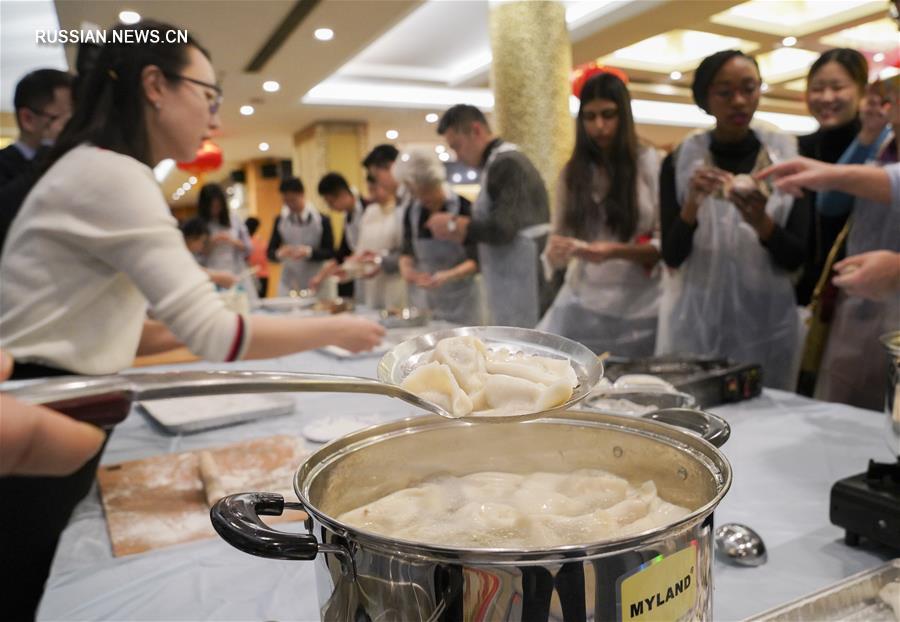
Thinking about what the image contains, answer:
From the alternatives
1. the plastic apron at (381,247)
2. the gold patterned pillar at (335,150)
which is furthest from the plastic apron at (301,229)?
the gold patterned pillar at (335,150)

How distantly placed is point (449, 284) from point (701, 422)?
3111 mm

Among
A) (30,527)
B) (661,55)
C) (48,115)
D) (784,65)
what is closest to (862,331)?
(30,527)

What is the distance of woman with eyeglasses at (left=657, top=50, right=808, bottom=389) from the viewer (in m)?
1.95

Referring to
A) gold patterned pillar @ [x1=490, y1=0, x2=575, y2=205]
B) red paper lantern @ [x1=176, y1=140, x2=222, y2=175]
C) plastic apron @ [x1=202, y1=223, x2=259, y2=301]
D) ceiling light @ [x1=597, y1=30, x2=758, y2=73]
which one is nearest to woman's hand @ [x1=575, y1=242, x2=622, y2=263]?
gold patterned pillar @ [x1=490, y1=0, x2=575, y2=205]

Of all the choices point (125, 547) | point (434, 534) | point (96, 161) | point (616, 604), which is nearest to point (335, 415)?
point (125, 547)

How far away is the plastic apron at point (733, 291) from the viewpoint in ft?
6.88

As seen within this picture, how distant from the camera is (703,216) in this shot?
2139mm

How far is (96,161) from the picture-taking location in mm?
1147

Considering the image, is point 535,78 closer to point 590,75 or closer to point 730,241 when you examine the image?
point 590,75

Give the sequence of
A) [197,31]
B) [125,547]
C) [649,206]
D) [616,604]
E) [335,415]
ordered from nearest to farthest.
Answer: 1. [616,604]
2. [125,547]
3. [335,415]
4. [649,206]
5. [197,31]

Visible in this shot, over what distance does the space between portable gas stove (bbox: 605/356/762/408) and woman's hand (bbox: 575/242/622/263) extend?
85cm

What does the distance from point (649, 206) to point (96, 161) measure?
1973 mm

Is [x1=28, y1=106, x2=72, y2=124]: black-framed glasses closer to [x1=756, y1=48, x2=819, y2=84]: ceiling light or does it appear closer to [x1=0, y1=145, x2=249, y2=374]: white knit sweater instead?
[x1=0, y1=145, x2=249, y2=374]: white knit sweater

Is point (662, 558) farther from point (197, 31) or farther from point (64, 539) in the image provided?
point (197, 31)
